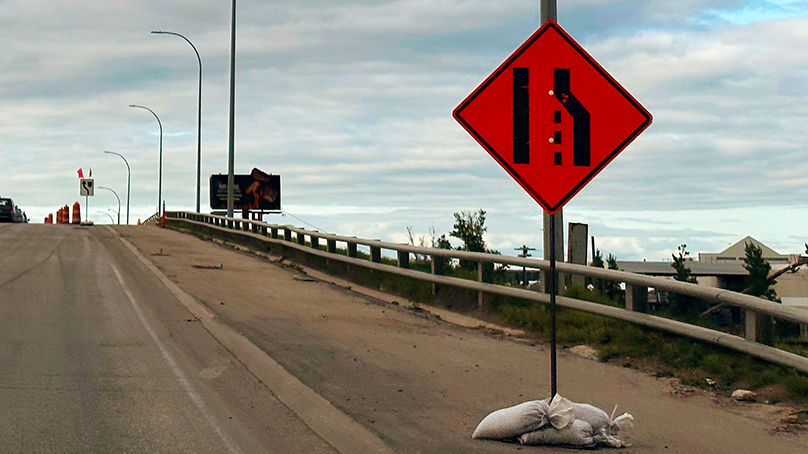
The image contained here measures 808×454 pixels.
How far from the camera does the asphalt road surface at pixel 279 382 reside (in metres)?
6.86

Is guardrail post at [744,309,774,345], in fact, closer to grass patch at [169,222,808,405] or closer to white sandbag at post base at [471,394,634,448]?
grass patch at [169,222,808,405]

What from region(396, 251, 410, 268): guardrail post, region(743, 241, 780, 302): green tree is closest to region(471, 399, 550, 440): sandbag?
region(396, 251, 410, 268): guardrail post

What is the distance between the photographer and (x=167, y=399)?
806 cm

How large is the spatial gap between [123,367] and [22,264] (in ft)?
42.6

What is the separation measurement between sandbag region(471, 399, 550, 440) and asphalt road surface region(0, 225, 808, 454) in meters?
0.12

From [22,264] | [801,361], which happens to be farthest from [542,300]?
[22,264]

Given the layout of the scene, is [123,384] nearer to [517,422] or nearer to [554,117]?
[517,422]

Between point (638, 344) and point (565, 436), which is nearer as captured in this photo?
point (565, 436)

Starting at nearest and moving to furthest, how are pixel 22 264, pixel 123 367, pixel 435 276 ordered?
pixel 123 367 < pixel 435 276 < pixel 22 264

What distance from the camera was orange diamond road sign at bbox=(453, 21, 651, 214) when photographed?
7.45 meters

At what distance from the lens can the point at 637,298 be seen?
10.3m

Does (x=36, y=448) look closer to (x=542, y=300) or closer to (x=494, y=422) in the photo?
(x=494, y=422)

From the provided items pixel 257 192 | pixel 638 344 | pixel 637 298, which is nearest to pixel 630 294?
pixel 637 298

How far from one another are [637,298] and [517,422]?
4.00 meters
